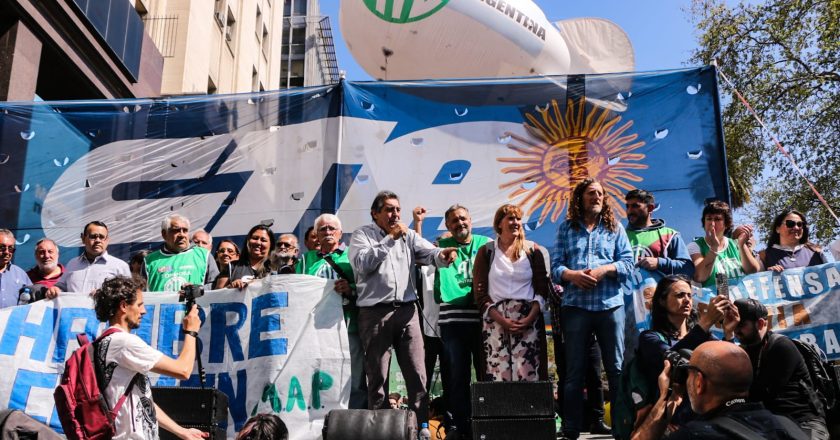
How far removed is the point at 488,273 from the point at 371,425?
1717 millimetres

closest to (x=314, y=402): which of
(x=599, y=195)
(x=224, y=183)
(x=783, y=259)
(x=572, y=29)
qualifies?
(x=599, y=195)

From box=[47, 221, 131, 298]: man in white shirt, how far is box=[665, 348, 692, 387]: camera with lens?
4.40m

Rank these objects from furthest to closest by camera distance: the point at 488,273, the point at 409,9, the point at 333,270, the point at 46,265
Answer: the point at 409,9
the point at 46,265
the point at 333,270
the point at 488,273

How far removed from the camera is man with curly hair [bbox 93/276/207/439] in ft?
11.5

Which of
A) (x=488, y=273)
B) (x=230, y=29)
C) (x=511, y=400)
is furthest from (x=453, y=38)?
(x=230, y=29)

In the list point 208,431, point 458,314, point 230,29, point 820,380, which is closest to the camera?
point 820,380

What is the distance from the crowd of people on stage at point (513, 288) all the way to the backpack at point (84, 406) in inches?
21.0

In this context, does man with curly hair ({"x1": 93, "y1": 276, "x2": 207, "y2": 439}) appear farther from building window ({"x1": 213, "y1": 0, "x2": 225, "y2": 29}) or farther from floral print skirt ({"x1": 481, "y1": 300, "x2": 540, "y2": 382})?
building window ({"x1": 213, "y1": 0, "x2": 225, "y2": 29})

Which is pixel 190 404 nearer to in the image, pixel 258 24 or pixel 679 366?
pixel 679 366

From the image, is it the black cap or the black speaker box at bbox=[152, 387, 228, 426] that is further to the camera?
the black speaker box at bbox=[152, 387, 228, 426]

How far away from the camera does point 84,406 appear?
3418 mm

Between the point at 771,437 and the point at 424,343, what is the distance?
10.8 feet

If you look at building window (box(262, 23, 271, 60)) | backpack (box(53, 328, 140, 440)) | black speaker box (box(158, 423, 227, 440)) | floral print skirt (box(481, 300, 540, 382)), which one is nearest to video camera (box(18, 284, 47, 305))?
black speaker box (box(158, 423, 227, 440))

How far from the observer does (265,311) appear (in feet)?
18.2
